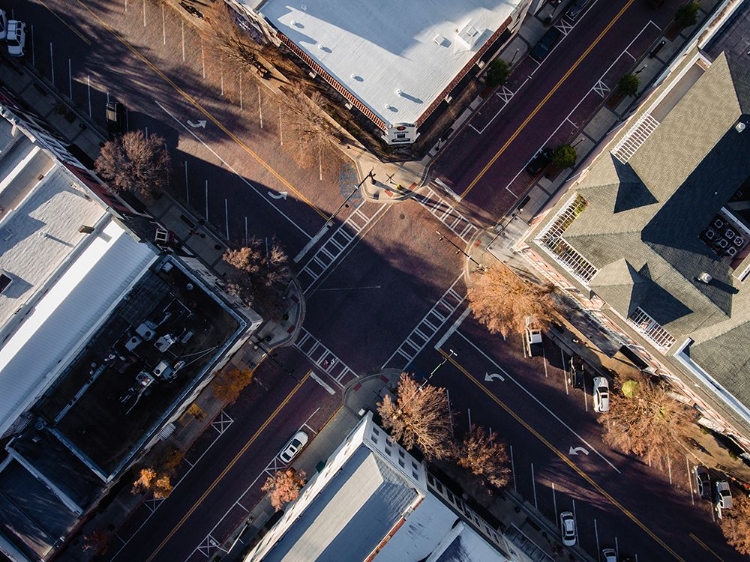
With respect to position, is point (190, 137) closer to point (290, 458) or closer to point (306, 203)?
point (306, 203)

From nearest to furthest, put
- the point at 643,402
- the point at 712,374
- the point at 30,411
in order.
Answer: the point at 712,374
the point at 30,411
the point at 643,402

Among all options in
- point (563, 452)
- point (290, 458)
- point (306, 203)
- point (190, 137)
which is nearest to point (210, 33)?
point (190, 137)

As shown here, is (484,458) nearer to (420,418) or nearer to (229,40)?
(420,418)

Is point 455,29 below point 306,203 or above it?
above

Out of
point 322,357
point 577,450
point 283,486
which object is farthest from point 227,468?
point 577,450

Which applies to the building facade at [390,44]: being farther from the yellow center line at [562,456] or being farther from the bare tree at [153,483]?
the bare tree at [153,483]
